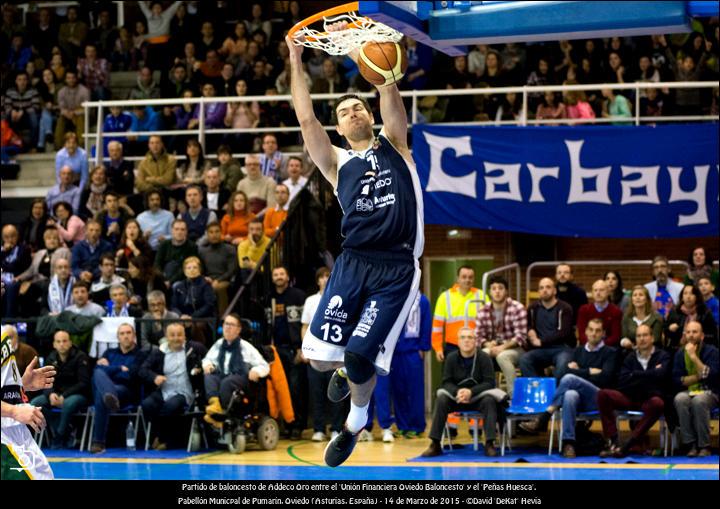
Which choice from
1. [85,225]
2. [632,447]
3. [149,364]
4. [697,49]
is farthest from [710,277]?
[85,225]

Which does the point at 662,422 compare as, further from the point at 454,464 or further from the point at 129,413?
the point at 129,413

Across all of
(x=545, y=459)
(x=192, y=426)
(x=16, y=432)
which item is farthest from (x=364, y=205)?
(x=192, y=426)

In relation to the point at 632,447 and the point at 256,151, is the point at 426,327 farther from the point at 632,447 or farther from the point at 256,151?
the point at 256,151

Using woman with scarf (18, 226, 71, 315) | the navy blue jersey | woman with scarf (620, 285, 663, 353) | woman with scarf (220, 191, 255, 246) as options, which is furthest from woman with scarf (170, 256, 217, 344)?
the navy blue jersey

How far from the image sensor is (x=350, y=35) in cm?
828

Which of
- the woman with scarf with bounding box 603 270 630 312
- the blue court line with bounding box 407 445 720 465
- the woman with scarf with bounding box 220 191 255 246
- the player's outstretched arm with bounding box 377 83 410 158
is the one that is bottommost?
the blue court line with bounding box 407 445 720 465

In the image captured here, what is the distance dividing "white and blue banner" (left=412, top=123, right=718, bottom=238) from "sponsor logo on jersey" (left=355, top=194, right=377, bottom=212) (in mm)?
9674

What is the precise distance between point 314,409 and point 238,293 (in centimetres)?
190

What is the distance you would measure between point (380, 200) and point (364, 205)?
0.37 feet

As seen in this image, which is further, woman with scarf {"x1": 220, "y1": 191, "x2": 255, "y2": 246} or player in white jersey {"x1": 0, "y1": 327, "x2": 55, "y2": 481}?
woman with scarf {"x1": 220, "y1": 191, "x2": 255, "y2": 246}

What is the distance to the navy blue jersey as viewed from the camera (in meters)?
8.22

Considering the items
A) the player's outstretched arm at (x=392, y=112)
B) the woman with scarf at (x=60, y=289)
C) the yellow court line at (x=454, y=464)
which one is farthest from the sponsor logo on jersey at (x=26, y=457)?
the woman with scarf at (x=60, y=289)

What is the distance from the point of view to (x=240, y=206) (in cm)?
1802

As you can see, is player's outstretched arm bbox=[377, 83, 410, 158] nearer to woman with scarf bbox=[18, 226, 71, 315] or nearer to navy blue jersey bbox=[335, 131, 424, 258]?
navy blue jersey bbox=[335, 131, 424, 258]
